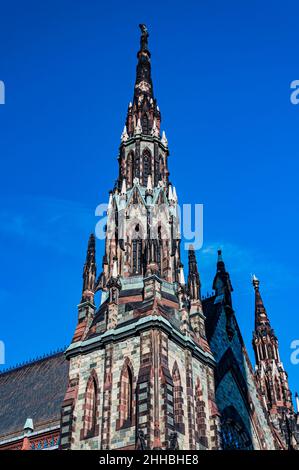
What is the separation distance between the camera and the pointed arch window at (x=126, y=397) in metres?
24.5

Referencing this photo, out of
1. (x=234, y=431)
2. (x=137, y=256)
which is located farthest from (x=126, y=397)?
(x=137, y=256)

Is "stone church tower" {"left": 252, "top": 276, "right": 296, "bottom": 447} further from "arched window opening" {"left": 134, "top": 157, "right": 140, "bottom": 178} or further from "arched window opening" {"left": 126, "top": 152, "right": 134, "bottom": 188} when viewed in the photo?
"arched window opening" {"left": 134, "top": 157, "right": 140, "bottom": 178}

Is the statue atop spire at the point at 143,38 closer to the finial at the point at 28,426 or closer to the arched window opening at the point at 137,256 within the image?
the arched window opening at the point at 137,256

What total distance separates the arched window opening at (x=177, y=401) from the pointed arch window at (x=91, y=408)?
3.37 m

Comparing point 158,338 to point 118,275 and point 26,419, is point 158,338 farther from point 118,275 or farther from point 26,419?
point 26,419

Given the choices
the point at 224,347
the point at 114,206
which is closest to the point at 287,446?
the point at 224,347

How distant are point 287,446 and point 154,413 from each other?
48.0 ft

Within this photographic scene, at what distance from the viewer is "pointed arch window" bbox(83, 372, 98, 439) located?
2538cm

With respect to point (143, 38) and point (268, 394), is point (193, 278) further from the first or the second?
point (143, 38)

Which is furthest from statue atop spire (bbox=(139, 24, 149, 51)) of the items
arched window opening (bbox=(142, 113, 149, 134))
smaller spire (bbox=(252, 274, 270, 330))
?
smaller spire (bbox=(252, 274, 270, 330))

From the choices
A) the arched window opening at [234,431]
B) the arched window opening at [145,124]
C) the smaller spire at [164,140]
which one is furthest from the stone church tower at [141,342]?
the arched window opening at [145,124]

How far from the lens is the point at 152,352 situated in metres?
25.6

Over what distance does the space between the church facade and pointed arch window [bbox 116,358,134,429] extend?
0.05 m
